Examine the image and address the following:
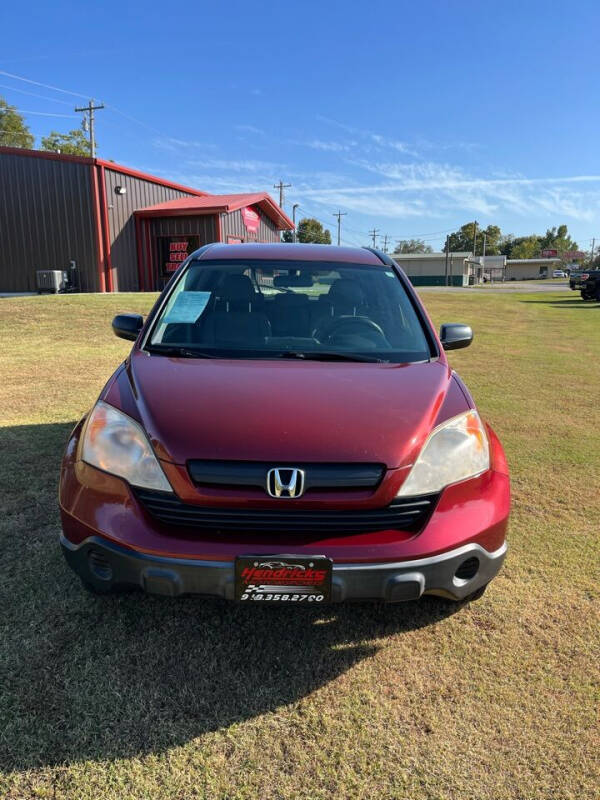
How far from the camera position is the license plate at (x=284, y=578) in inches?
73.0

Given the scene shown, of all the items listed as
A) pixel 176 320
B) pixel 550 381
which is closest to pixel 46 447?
pixel 176 320

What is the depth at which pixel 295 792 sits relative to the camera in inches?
66.4

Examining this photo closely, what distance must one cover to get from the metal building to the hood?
19.5 m

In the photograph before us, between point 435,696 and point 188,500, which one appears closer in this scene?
point 188,500

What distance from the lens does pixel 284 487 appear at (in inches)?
75.5

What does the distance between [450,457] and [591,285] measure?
27.7 meters

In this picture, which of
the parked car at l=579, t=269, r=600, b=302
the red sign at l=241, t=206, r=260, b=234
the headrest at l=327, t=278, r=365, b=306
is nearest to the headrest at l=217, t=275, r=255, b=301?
the headrest at l=327, t=278, r=365, b=306

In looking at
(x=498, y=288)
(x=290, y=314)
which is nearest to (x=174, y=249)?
(x=290, y=314)

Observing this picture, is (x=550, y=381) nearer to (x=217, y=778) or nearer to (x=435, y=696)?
(x=435, y=696)

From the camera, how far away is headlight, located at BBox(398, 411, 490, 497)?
2014mm

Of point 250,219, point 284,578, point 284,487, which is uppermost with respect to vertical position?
point 250,219

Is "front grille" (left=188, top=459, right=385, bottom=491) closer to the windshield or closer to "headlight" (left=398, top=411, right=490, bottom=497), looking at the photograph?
"headlight" (left=398, top=411, right=490, bottom=497)

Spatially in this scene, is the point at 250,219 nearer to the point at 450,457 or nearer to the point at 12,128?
the point at 450,457

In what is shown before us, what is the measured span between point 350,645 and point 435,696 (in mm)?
399
